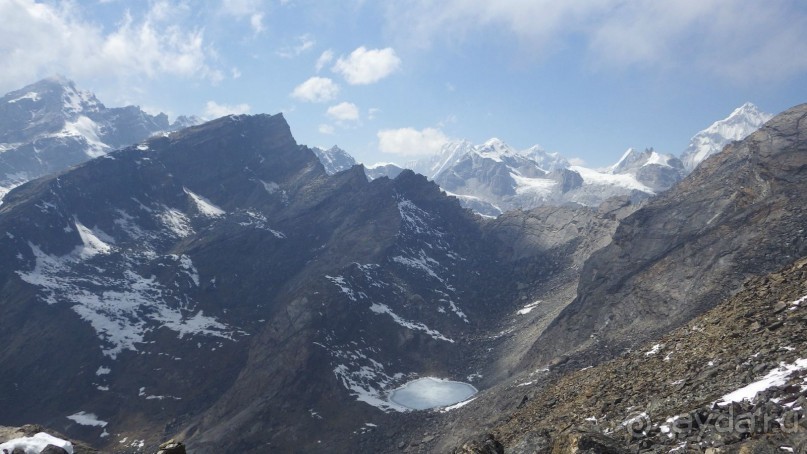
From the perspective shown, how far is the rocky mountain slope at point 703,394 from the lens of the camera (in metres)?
20.9

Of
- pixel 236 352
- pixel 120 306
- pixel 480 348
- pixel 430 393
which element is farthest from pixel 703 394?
pixel 120 306

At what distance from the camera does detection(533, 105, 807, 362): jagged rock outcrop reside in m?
87.2

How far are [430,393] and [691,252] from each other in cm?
6551

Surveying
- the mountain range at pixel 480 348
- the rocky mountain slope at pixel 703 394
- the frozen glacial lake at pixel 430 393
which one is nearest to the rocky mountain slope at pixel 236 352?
the mountain range at pixel 480 348

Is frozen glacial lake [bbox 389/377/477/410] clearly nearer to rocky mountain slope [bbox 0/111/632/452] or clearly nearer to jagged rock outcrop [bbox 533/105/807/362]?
rocky mountain slope [bbox 0/111/632/452]

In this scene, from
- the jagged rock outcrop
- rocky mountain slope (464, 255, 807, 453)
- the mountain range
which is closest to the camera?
rocky mountain slope (464, 255, 807, 453)

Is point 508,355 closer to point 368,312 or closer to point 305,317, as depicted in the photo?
point 368,312

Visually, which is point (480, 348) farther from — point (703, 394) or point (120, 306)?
point (703, 394)

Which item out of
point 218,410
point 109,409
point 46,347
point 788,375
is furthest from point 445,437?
point 46,347

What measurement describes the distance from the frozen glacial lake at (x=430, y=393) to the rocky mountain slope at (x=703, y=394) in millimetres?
75863

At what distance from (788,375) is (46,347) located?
19011 centimetres

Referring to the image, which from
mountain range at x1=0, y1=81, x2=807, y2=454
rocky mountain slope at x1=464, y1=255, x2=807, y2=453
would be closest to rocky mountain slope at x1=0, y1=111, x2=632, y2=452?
mountain range at x1=0, y1=81, x2=807, y2=454

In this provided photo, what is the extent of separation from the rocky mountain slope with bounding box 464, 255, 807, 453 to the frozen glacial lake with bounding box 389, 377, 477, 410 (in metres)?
75.9

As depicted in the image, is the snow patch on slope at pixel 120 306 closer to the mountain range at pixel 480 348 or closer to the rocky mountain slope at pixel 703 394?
the mountain range at pixel 480 348
